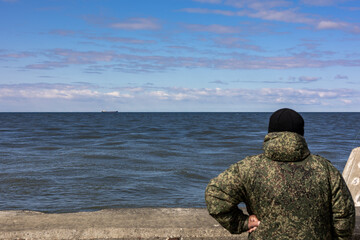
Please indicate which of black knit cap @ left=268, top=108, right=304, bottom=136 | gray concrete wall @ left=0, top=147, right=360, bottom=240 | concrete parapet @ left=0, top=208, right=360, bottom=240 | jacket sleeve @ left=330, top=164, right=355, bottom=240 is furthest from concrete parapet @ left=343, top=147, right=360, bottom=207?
black knit cap @ left=268, top=108, right=304, bottom=136

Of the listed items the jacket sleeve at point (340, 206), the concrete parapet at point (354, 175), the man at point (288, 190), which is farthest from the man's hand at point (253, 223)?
the concrete parapet at point (354, 175)

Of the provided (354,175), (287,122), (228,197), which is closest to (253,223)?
(228,197)

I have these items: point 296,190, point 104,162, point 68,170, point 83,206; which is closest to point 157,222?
point 296,190

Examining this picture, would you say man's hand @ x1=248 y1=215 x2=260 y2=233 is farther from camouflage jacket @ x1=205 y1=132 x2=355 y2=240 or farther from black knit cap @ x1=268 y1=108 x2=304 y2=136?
black knit cap @ x1=268 y1=108 x2=304 y2=136

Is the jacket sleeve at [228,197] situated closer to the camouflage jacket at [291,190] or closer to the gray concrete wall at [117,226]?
the camouflage jacket at [291,190]

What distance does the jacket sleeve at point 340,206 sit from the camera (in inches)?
79.4

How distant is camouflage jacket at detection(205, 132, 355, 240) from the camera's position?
2.00 meters

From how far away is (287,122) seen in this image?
2.07 metres

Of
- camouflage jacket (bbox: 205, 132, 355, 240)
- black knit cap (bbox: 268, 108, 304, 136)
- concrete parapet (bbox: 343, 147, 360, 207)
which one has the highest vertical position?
black knit cap (bbox: 268, 108, 304, 136)

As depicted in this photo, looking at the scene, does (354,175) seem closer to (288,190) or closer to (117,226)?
(117,226)

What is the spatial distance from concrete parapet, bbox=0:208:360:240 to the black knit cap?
5.68 feet

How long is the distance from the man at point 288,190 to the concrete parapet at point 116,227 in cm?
149

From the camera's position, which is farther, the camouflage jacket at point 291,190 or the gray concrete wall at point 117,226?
the gray concrete wall at point 117,226

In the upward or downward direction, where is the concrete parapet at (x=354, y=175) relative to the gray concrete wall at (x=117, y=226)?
upward
